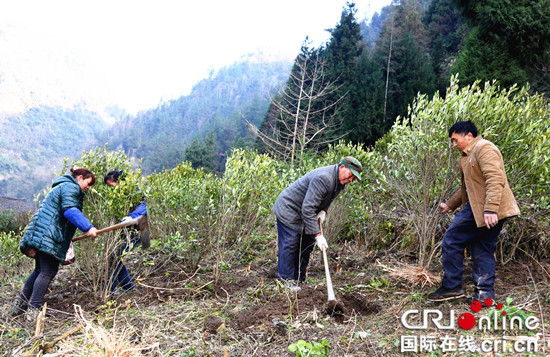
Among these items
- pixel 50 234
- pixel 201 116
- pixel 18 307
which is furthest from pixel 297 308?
pixel 201 116

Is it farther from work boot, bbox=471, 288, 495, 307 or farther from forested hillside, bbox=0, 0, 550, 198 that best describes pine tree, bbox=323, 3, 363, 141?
work boot, bbox=471, 288, 495, 307

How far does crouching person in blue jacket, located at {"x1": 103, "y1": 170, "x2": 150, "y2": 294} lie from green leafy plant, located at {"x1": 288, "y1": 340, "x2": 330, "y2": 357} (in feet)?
7.68

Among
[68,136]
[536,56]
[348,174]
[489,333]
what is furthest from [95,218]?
[68,136]

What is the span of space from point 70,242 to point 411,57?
26110 mm

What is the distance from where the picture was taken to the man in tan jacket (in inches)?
127

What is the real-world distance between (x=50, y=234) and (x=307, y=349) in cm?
277

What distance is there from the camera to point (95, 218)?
429 cm

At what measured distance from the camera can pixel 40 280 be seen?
12.4 feet

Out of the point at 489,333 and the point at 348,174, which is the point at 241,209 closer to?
the point at 348,174

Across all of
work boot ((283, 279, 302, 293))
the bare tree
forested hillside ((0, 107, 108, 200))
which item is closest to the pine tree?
the bare tree

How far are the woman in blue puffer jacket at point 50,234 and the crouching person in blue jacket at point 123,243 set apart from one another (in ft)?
1.39

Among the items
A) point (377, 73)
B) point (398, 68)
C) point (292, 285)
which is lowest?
point (292, 285)

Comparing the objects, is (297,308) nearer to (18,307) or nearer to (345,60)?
(18,307)

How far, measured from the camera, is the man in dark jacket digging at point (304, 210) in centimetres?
397
